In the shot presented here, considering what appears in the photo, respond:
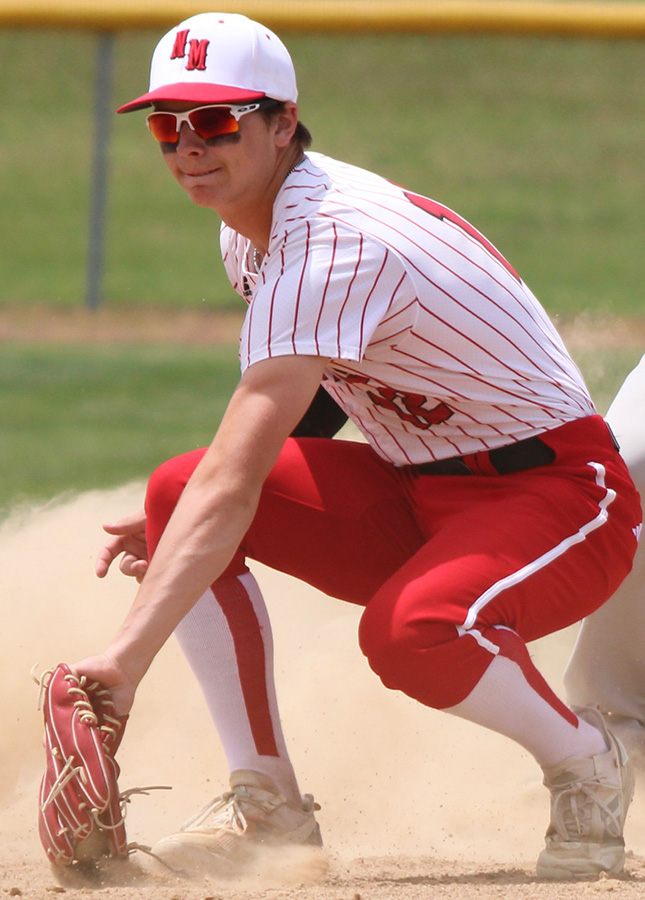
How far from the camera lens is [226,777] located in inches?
138

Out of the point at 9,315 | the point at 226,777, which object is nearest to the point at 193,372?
the point at 9,315

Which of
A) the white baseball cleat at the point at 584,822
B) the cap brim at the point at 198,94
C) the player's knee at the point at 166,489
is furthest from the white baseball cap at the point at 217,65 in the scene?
the white baseball cleat at the point at 584,822

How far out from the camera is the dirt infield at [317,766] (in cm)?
263

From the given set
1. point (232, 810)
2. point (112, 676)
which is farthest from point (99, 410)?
point (112, 676)

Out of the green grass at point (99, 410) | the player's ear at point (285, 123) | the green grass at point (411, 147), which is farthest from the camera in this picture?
the green grass at point (411, 147)

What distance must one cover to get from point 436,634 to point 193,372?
6.06m

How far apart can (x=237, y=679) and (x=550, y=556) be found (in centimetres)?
74

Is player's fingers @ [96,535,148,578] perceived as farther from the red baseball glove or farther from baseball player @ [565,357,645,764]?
baseball player @ [565,357,645,764]

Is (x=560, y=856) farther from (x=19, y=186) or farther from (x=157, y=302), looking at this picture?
(x=19, y=186)

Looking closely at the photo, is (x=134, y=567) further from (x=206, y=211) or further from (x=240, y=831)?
(x=206, y=211)

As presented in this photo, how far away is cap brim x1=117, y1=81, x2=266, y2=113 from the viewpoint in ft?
8.30

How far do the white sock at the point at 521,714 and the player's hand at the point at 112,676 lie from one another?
2.07ft

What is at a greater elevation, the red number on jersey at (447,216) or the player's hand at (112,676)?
the red number on jersey at (447,216)

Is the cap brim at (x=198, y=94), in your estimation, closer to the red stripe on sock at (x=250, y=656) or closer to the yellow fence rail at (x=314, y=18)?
the red stripe on sock at (x=250, y=656)
